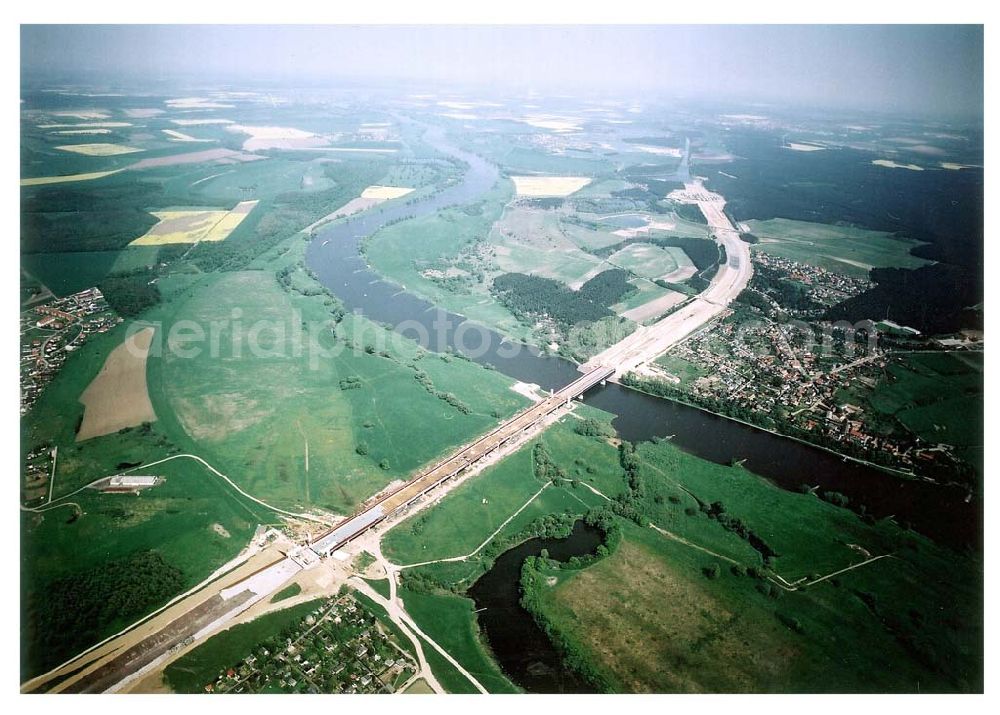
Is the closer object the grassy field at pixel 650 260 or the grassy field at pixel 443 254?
the grassy field at pixel 443 254

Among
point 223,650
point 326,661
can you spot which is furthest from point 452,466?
point 223,650

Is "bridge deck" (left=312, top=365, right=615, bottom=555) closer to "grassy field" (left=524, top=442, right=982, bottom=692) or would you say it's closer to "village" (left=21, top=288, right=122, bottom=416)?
"grassy field" (left=524, top=442, right=982, bottom=692)

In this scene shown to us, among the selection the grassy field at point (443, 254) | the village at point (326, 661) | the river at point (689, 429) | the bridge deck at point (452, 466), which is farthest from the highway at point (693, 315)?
the village at point (326, 661)

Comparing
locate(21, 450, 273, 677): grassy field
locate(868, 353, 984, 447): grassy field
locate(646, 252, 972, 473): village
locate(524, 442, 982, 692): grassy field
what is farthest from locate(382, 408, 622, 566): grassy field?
locate(868, 353, 984, 447): grassy field

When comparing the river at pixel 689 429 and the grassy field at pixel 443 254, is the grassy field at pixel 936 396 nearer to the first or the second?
the river at pixel 689 429

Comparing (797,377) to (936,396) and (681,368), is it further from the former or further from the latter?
(936,396)

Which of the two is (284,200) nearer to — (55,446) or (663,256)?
(663,256)

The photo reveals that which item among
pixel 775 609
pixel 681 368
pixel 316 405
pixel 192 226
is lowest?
pixel 775 609
